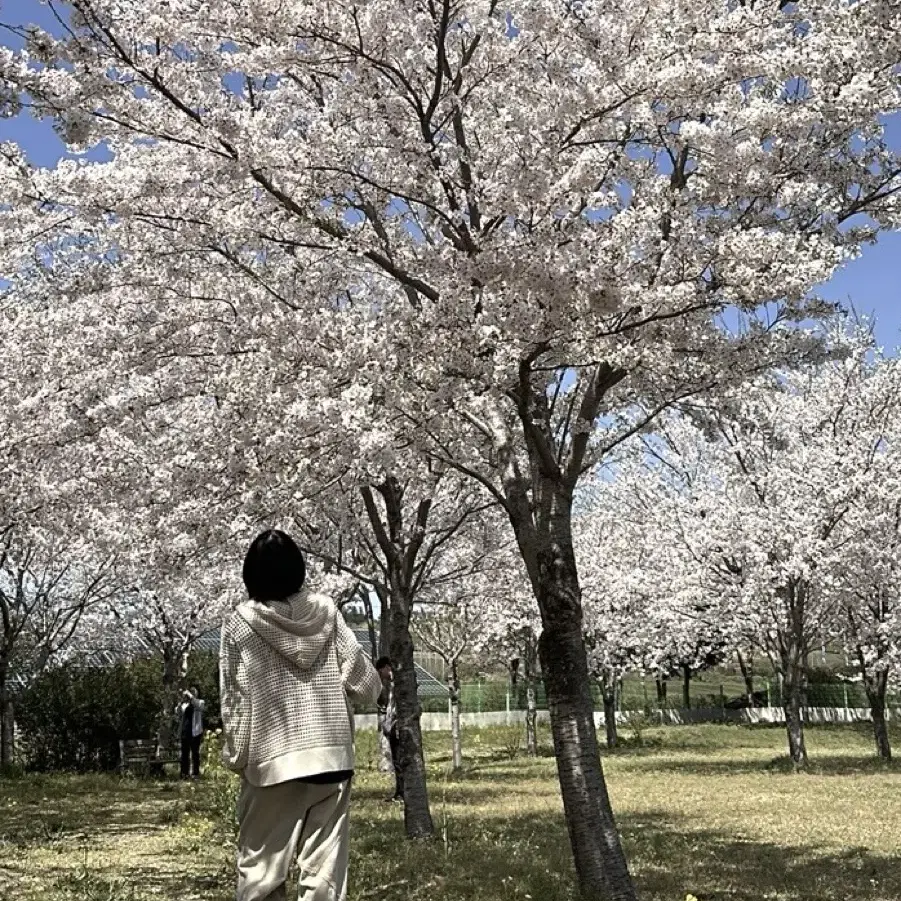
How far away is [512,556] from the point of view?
21.4 meters

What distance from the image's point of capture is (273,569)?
3898mm

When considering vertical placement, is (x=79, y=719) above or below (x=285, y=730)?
above

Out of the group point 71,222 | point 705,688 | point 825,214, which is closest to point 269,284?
point 71,222

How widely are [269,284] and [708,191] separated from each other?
11.8 ft

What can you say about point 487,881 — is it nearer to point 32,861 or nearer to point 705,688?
point 32,861

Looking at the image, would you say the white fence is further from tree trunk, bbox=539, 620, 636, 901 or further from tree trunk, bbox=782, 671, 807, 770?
tree trunk, bbox=539, 620, 636, 901

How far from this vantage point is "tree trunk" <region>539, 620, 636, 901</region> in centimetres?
634

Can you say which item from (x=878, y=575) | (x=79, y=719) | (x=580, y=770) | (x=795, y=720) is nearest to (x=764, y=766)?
(x=795, y=720)

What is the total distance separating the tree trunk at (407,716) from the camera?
10.6 meters

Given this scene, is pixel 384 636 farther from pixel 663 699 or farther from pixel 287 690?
pixel 663 699

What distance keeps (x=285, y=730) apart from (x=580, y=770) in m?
3.13

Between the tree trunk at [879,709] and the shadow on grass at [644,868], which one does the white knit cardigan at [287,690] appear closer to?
the shadow on grass at [644,868]

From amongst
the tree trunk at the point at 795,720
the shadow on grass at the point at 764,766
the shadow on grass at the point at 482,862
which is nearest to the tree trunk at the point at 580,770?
the shadow on grass at the point at 482,862

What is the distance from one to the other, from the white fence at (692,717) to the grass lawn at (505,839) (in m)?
17.2
